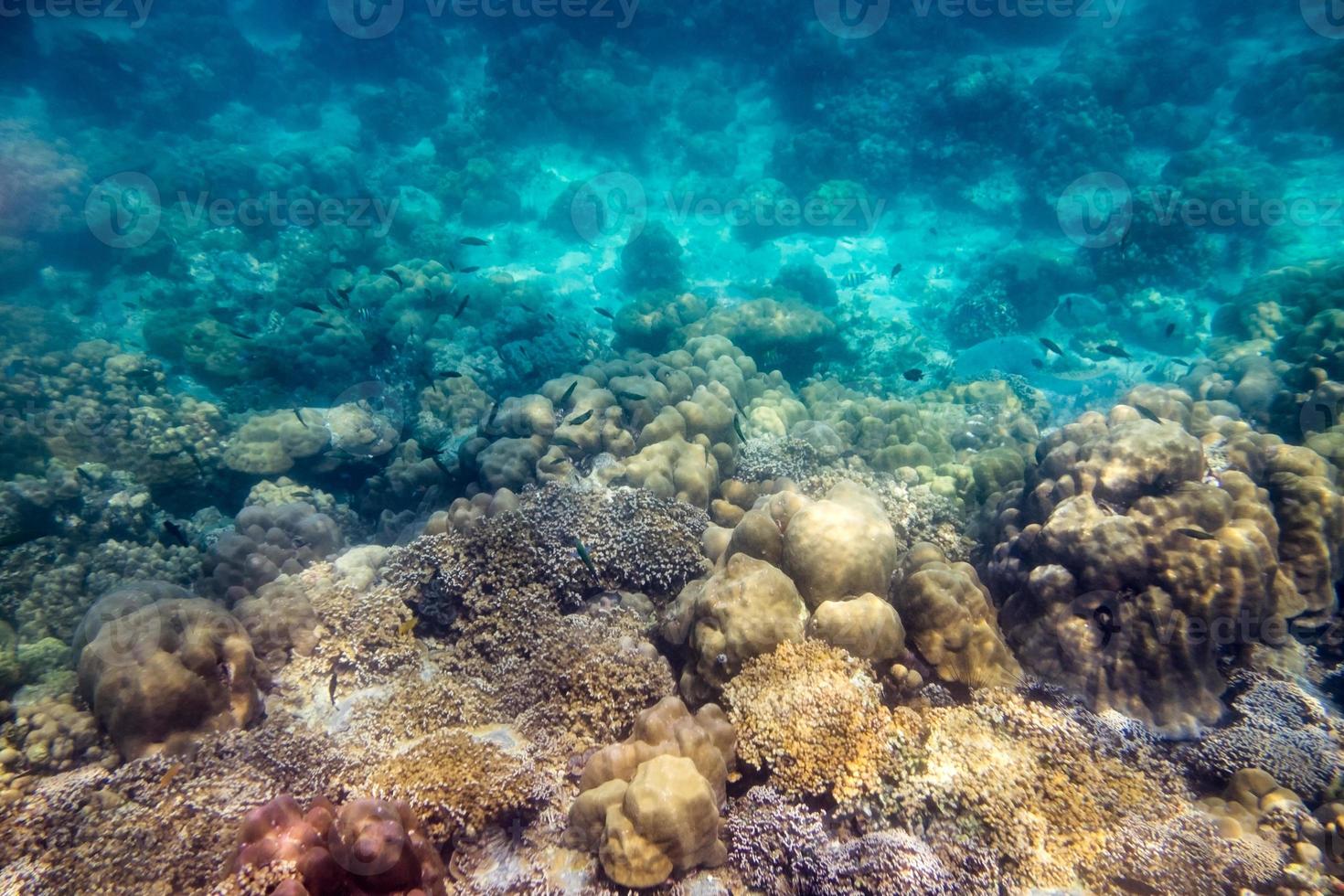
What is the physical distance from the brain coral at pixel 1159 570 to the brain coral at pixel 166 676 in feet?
20.2

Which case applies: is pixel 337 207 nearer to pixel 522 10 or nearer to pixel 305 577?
pixel 522 10

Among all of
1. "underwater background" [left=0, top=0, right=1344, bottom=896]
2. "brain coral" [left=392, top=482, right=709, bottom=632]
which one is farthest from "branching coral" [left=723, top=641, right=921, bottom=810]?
"brain coral" [left=392, top=482, right=709, bottom=632]

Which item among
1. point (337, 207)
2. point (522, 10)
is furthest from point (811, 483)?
point (522, 10)

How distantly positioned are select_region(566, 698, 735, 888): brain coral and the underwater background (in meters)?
0.03

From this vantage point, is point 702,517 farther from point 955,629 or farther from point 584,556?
point 955,629

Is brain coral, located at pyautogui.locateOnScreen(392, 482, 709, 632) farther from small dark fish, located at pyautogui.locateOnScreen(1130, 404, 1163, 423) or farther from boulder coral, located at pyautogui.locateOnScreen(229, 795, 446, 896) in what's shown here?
small dark fish, located at pyautogui.locateOnScreen(1130, 404, 1163, 423)

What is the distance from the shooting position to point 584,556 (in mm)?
5184

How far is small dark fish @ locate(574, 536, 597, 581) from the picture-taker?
5172 millimetres

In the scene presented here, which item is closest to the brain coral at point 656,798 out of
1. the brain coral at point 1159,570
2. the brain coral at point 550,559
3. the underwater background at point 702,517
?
the underwater background at point 702,517

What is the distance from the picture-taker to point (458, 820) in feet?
11.7

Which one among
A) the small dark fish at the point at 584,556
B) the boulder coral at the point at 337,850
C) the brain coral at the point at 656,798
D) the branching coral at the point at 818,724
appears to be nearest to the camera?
the boulder coral at the point at 337,850

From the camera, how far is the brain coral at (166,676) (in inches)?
161

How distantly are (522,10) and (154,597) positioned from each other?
28.1m

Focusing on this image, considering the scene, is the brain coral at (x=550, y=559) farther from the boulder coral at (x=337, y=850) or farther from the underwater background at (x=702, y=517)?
the boulder coral at (x=337, y=850)
